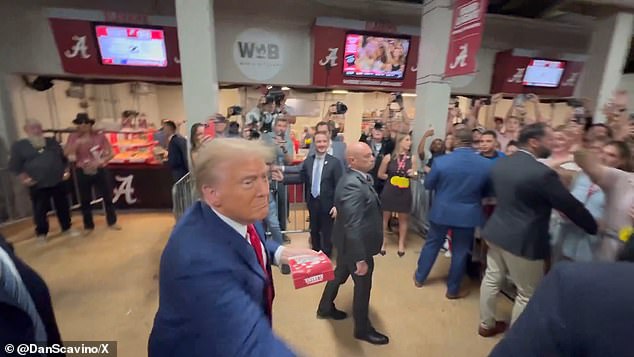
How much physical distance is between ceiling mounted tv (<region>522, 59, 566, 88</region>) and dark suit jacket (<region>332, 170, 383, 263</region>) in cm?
588

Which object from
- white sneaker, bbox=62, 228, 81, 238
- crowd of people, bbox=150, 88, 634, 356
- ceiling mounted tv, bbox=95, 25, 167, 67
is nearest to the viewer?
crowd of people, bbox=150, 88, 634, 356

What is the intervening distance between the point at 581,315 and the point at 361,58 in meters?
5.49

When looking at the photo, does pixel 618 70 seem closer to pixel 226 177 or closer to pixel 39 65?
pixel 226 177

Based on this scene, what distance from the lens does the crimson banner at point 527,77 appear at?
20.5 feet

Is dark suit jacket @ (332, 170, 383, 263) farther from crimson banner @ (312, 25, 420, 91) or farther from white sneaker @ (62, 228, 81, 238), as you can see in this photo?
white sneaker @ (62, 228, 81, 238)

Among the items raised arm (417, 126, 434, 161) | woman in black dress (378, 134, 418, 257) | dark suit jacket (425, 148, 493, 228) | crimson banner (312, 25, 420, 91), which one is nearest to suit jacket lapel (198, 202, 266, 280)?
dark suit jacket (425, 148, 493, 228)

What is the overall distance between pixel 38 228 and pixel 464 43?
5.90m

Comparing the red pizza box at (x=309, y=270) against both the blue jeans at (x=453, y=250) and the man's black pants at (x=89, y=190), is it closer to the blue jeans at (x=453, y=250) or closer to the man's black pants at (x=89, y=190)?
the blue jeans at (x=453, y=250)

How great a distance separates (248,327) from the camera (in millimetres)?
863

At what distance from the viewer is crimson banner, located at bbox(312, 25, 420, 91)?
5387 millimetres

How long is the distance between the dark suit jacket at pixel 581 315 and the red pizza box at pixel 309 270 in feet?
2.60

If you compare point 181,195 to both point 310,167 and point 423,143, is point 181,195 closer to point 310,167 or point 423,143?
point 310,167

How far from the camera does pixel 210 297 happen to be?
0.86m

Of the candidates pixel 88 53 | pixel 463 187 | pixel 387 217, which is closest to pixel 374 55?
pixel 387 217
